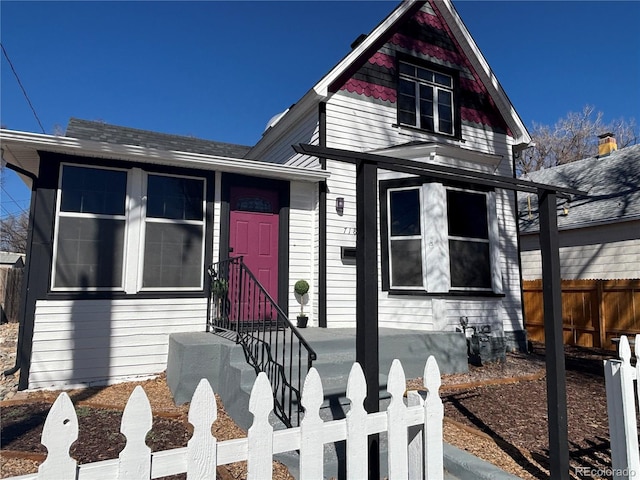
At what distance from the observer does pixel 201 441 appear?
53.0 inches

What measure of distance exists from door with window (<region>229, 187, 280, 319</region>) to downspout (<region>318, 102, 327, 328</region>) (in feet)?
2.58

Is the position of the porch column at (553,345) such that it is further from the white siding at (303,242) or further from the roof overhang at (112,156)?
the white siding at (303,242)

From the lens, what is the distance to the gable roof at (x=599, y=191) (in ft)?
33.7

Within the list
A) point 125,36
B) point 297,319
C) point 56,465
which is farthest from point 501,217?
point 125,36

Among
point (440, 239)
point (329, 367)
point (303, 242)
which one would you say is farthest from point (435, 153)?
point (329, 367)

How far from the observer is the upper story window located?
8.09 m

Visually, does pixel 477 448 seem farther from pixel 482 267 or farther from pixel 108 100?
pixel 108 100

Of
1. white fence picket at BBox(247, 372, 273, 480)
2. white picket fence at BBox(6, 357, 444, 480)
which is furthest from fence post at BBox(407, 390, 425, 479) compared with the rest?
white fence picket at BBox(247, 372, 273, 480)

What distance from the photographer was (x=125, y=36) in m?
9.11

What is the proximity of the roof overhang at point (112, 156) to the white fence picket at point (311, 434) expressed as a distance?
16.6 ft

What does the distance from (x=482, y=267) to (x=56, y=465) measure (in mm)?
7340

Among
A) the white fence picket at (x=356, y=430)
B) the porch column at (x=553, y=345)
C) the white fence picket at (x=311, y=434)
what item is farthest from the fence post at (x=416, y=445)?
the porch column at (x=553, y=345)

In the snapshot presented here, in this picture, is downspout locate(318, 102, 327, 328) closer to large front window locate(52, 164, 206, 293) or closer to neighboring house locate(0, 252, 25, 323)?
large front window locate(52, 164, 206, 293)

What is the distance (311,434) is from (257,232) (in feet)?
17.6
